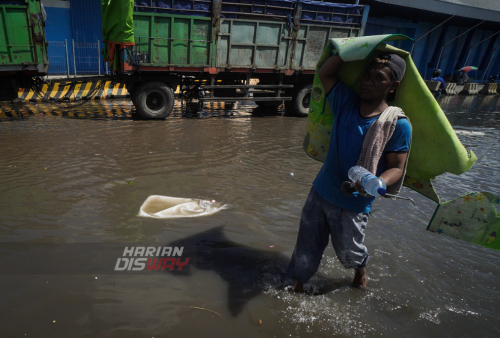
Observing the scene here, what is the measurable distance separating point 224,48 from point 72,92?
593 centimetres

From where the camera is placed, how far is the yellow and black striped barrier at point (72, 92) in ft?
36.0

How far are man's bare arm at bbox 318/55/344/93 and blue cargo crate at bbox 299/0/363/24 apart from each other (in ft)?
27.0

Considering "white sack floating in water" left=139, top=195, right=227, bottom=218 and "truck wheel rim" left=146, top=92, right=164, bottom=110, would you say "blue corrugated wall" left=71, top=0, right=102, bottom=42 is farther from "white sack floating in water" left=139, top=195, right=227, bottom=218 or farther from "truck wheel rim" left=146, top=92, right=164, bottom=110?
"white sack floating in water" left=139, top=195, right=227, bottom=218

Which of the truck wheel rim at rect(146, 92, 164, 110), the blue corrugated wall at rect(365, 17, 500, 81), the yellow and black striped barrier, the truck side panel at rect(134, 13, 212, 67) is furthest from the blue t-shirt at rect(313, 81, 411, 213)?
the blue corrugated wall at rect(365, 17, 500, 81)

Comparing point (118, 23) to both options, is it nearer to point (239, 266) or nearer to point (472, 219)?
point (239, 266)

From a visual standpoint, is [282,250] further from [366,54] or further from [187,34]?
[187,34]

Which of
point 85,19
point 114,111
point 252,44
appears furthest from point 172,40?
point 85,19

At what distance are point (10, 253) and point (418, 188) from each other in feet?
10.8

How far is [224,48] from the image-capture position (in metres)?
9.19

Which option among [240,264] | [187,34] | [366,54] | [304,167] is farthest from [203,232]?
[187,34]

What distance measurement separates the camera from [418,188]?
2.36 m

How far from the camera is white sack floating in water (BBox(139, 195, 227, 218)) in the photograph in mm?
3764

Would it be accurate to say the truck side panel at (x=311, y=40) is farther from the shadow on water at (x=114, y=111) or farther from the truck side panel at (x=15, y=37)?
the truck side panel at (x=15, y=37)

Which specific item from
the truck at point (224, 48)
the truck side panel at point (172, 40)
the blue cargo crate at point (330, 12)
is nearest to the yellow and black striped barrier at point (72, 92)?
the truck at point (224, 48)
